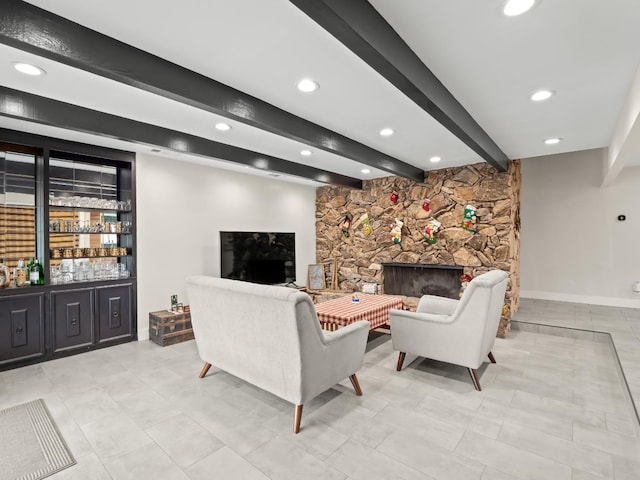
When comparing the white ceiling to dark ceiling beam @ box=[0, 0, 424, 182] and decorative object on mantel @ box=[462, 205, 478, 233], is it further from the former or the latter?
decorative object on mantel @ box=[462, 205, 478, 233]

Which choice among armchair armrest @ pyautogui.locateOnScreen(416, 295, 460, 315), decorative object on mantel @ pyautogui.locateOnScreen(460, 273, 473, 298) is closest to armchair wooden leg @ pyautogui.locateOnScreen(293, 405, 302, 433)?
armchair armrest @ pyautogui.locateOnScreen(416, 295, 460, 315)

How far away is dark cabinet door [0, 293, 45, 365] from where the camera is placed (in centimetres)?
342

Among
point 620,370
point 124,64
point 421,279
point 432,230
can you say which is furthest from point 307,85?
point 421,279

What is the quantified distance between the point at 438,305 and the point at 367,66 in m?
2.84

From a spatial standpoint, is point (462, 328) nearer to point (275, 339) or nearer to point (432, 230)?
point (275, 339)

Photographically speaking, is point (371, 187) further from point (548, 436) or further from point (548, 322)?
point (548, 436)

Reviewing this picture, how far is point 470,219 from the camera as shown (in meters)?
4.95

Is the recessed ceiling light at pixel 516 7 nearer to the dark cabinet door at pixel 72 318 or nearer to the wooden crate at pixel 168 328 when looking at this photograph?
the wooden crate at pixel 168 328

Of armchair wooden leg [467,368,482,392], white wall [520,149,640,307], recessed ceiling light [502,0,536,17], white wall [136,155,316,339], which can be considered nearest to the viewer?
recessed ceiling light [502,0,536,17]

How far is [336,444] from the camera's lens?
2232 mm

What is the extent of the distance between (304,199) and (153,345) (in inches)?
150

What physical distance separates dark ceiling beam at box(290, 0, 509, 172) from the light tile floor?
234 cm

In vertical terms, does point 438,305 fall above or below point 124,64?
below

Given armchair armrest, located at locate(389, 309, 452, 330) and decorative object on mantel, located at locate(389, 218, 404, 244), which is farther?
decorative object on mantel, located at locate(389, 218, 404, 244)
